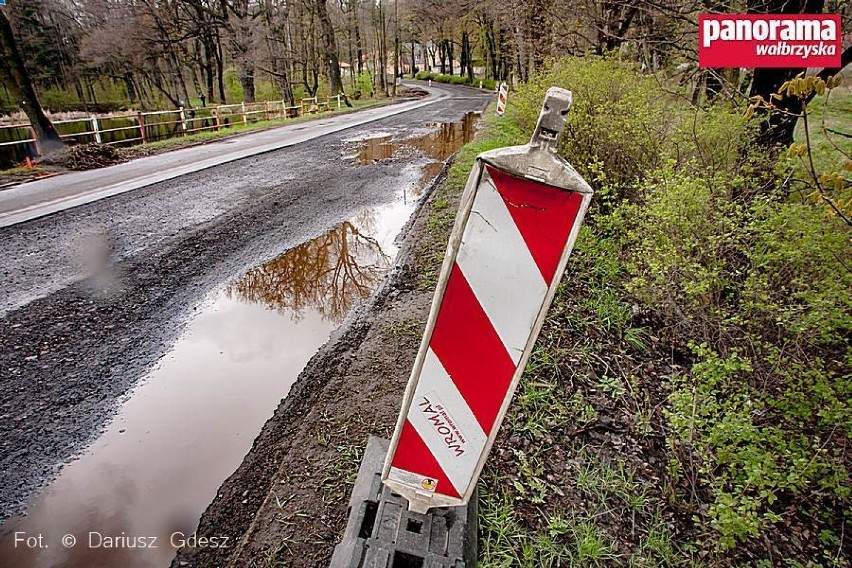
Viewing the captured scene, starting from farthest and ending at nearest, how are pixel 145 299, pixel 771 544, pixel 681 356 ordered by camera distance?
1. pixel 145 299
2. pixel 681 356
3. pixel 771 544

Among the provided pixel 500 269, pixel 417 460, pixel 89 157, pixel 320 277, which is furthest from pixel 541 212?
pixel 89 157

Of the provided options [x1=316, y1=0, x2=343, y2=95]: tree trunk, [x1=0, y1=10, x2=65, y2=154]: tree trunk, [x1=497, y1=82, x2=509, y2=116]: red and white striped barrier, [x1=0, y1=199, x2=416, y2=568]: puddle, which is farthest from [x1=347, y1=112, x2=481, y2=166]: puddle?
[x1=316, y1=0, x2=343, y2=95]: tree trunk

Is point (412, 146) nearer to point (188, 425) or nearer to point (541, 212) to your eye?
point (188, 425)

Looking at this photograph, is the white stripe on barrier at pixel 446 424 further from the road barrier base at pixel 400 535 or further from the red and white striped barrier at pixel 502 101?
the red and white striped barrier at pixel 502 101

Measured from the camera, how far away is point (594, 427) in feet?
9.48

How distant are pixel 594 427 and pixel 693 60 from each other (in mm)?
6237

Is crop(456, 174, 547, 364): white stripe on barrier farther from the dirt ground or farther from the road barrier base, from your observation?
the dirt ground

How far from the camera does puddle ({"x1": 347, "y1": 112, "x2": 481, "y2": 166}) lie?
12288 mm

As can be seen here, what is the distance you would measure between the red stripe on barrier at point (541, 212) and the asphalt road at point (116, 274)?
125 inches

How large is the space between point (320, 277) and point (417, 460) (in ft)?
13.7

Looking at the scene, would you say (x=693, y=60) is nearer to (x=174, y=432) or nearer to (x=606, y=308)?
(x=606, y=308)

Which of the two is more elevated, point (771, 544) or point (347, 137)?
point (347, 137)

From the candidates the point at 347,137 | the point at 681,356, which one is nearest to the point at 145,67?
the point at 347,137

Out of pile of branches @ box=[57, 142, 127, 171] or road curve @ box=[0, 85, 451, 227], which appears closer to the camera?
road curve @ box=[0, 85, 451, 227]
